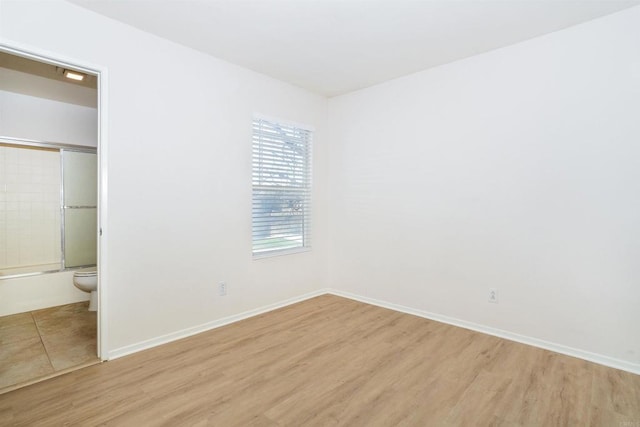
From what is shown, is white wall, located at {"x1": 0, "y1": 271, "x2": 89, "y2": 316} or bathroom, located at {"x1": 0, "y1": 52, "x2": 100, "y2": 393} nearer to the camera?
bathroom, located at {"x1": 0, "y1": 52, "x2": 100, "y2": 393}

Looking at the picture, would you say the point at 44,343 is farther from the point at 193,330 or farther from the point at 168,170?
the point at 168,170

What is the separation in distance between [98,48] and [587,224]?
13.0 ft

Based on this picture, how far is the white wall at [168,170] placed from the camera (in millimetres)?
2416

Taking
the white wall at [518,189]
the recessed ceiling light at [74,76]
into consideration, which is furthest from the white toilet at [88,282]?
the white wall at [518,189]

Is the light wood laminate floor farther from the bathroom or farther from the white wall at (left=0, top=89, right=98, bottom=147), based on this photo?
the white wall at (left=0, top=89, right=98, bottom=147)

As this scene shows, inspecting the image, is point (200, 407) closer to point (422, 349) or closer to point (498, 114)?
point (422, 349)

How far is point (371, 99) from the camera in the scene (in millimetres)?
3830

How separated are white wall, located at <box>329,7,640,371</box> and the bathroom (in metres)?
3.12

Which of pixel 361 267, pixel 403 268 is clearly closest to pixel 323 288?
pixel 361 267

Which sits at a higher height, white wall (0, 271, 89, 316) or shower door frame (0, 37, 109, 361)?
shower door frame (0, 37, 109, 361)

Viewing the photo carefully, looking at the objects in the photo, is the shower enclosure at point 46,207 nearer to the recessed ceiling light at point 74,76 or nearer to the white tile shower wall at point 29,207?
the white tile shower wall at point 29,207

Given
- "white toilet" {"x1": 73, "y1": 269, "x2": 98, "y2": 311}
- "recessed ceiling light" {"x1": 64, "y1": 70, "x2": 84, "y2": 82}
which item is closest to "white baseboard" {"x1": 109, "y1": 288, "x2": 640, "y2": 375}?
"white toilet" {"x1": 73, "y1": 269, "x2": 98, "y2": 311}

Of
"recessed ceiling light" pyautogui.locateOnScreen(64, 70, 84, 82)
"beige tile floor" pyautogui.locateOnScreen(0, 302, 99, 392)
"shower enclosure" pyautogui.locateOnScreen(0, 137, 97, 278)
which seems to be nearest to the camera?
"beige tile floor" pyautogui.locateOnScreen(0, 302, 99, 392)

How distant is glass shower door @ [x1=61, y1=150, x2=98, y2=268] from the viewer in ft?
13.4
